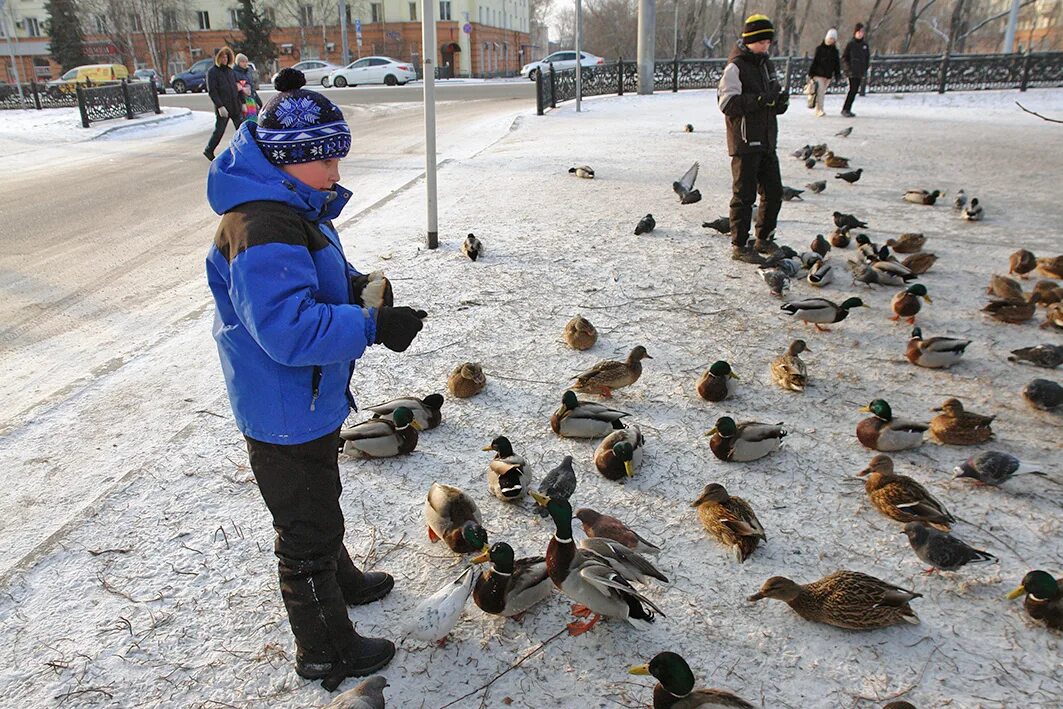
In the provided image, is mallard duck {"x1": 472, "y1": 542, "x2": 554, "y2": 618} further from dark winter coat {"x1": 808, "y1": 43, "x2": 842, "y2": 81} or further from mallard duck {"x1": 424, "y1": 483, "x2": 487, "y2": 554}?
dark winter coat {"x1": 808, "y1": 43, "x2": 842, "y2": 81}

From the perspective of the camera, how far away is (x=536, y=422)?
4.50 meters

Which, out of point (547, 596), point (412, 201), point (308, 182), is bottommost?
point (547, 596)

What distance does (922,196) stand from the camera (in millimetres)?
9672

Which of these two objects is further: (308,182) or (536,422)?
(536,422)

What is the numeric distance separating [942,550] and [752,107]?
191 inches

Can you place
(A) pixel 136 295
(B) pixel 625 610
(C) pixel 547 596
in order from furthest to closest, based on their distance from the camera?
1. (A) pixel 136 295
2. (C) pixel 547 596
3. (B) pixel 625 610

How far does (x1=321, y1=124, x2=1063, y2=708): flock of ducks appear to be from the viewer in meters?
2.80

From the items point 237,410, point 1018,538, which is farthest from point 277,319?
point 1018,538

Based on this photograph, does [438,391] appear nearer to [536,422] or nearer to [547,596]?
[536,422]

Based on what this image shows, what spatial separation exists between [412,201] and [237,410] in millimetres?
8111

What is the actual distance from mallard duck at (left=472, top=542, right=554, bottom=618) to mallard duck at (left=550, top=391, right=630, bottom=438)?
1.39 metres

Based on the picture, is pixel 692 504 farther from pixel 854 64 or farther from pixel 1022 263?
pixel 854 64

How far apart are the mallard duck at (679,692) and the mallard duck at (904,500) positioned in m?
1.51

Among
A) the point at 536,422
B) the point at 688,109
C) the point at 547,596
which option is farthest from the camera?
the point at 688,109
